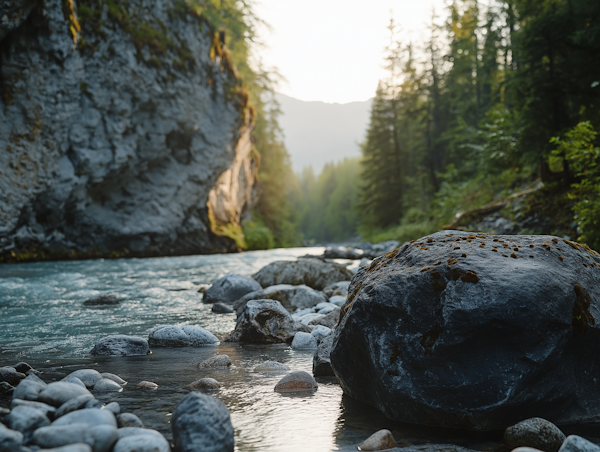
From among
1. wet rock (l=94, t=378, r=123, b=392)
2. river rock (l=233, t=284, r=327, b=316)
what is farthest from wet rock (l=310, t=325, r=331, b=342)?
wet rock (l=94, t=378, r=123, b=392)

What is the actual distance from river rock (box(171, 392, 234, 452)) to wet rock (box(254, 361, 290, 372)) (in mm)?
1473

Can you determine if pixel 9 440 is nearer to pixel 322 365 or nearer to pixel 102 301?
pixel 322 365

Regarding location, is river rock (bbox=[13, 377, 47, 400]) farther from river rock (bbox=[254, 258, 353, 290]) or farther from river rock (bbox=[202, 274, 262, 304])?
river rock (bbox=[254, 258, 353, 290])

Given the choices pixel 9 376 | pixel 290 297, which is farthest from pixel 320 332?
pixel 9 376

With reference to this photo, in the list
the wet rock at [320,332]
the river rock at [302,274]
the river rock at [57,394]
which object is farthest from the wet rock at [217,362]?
the river rock at [302,274]

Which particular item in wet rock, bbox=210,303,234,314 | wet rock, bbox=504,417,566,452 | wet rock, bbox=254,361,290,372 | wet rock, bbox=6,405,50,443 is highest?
wet rock, bbox=6,405,50,443

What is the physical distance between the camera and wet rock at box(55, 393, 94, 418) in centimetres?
208

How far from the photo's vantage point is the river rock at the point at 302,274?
8.77 m

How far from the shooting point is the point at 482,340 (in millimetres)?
2266

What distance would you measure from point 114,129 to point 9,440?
16.5 m

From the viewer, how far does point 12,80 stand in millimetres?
12711

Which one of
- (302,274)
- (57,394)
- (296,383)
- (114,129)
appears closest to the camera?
(57,394)

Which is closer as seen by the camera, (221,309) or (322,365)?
(322,365)

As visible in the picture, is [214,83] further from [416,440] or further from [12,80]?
[416,440]
